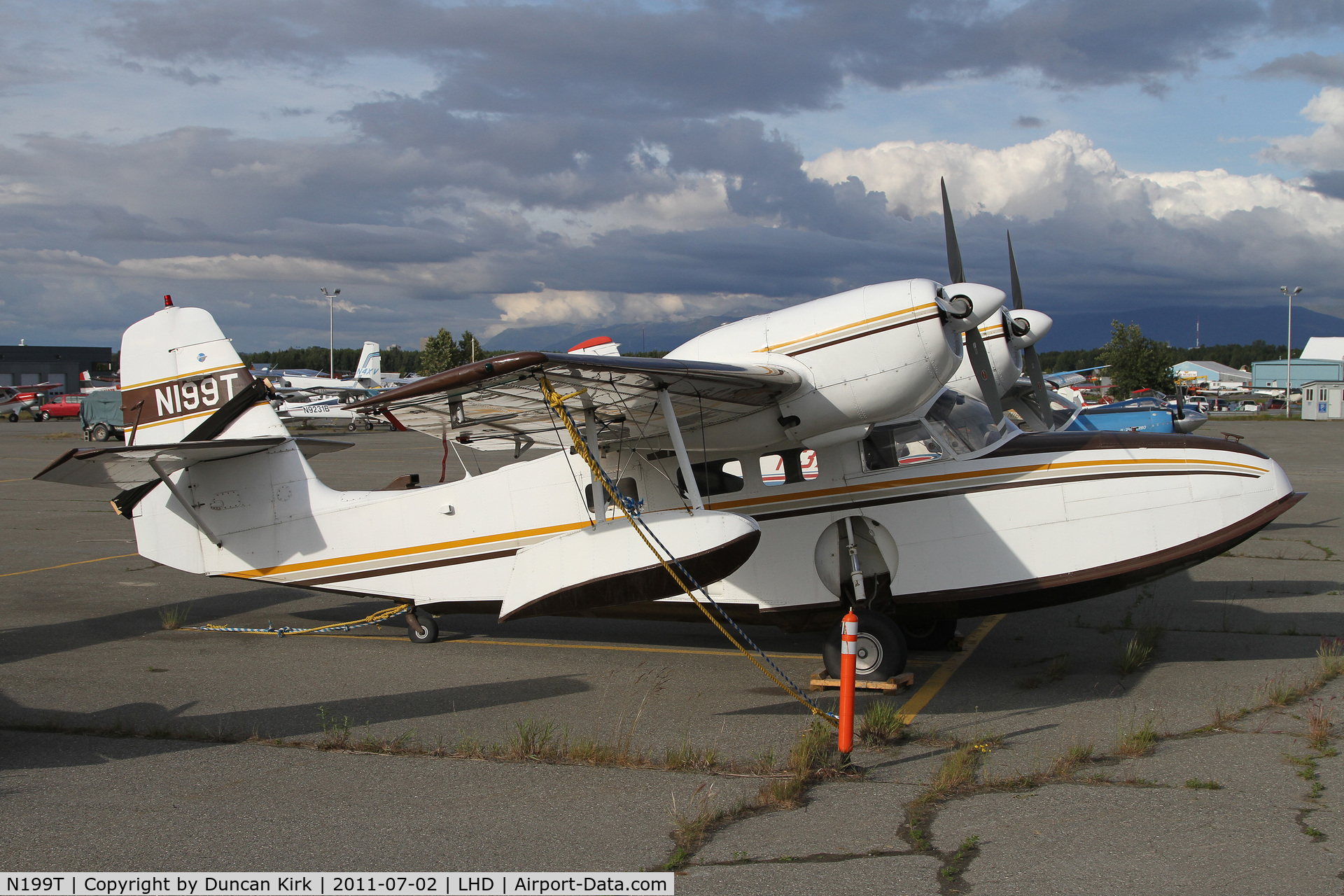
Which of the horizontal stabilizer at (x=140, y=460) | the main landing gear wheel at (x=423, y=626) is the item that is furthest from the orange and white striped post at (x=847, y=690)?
the horizontal stabilizer at (x=140, y=460)

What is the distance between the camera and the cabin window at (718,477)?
8242mm

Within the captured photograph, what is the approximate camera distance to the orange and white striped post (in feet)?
17.8

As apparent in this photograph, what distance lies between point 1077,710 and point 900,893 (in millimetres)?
3506

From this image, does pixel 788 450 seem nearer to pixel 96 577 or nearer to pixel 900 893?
pixel 900 893

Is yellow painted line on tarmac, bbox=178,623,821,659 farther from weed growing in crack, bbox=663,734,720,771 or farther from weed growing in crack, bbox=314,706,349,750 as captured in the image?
weed growing in crack, bbox=663,734,720,771

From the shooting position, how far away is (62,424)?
5575 centimetres

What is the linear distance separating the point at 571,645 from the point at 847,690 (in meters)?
4.19

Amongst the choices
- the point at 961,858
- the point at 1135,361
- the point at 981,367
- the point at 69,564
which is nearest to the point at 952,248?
the point at 981,367

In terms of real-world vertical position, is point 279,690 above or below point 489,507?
below

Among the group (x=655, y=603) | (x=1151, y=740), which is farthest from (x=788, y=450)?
(x=1151, y=740)

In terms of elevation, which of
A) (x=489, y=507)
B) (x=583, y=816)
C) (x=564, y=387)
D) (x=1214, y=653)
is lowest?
(x=1214, y=653)

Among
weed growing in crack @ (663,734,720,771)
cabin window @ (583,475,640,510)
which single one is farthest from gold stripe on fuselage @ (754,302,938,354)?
weed growing in crack @ (663,734,720,771)

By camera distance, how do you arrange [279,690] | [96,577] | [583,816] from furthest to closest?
1. [96,577]
2. [279,690]
3. [583,816]

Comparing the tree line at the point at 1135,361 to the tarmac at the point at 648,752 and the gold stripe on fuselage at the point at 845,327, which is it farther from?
the gold stripe on fuselage at the point at 845,327
